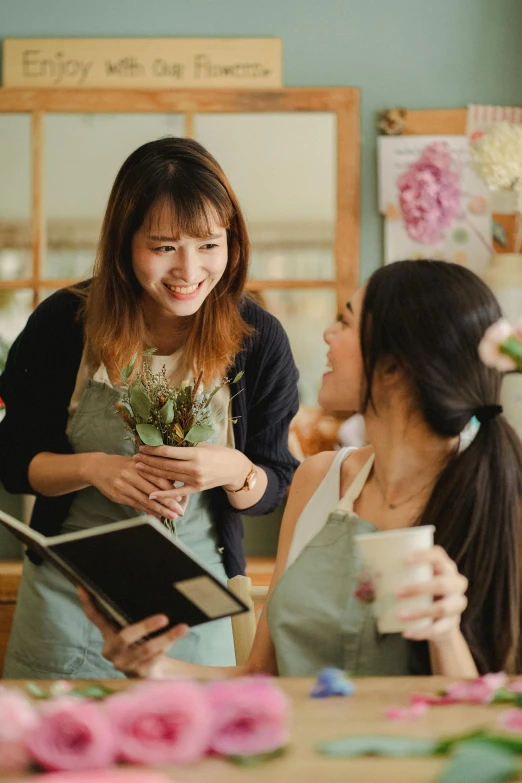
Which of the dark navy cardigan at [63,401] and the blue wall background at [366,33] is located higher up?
the blue wall background at [366,33]

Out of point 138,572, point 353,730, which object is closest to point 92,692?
point 138,572

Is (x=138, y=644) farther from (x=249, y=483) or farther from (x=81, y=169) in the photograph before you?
(x=81, y=169)

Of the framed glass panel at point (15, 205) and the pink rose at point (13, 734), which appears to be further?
the framed glass panel at point (15, 205)

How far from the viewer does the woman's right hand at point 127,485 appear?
64.2 inches

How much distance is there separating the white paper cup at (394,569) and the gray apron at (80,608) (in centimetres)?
81

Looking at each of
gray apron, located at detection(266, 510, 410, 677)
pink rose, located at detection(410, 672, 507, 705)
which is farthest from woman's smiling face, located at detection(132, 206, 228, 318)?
pink rose, located at detection(410, 672, 507, 705)

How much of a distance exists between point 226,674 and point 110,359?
2.11 ft

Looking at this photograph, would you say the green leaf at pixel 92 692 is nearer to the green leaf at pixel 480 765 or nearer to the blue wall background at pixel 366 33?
the green leaf at pixel 480 765

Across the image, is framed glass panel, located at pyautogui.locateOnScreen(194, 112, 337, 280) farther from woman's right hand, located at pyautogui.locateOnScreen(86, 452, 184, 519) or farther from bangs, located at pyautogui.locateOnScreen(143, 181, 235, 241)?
woman's right hand, located at pyautogui.locateOnScreen(86, 452, 184, 519)

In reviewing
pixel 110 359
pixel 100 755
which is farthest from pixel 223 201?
pixel 100 755

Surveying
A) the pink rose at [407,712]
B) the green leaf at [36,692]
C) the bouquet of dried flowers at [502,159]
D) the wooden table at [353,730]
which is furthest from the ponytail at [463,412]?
the bouquet of dried flowers at [502,159]

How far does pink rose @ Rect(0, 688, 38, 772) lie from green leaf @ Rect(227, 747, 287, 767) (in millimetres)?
175

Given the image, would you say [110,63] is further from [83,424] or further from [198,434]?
[198,434]

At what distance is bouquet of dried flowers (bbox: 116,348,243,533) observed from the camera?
1600 millimetres
